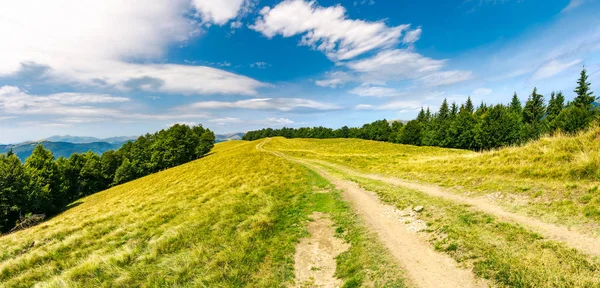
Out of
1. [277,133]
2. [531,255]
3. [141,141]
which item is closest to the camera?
[531,255]

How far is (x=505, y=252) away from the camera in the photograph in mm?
7629

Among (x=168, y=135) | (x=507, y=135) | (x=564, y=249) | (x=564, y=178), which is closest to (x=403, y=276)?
(x=564, y=249)

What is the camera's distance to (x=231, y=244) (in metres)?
11.1

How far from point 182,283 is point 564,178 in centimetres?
1904

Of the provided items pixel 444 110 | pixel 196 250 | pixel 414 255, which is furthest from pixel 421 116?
pixel 196 250

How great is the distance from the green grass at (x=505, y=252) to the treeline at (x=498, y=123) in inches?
2299

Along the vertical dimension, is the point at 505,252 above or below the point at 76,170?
above

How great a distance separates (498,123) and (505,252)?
91.1 m

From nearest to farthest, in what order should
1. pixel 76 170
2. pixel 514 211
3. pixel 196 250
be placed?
1. pixel 196 250
2. pixel 514 211
3. pixel 76 170

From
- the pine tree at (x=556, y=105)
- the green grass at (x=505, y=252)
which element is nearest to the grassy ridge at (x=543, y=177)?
the green grass at (x=505, y=252)

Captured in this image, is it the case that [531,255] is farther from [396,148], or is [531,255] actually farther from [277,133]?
[277,133]

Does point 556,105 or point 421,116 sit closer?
point 556,105

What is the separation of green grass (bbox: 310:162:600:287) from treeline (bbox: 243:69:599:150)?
58.4m

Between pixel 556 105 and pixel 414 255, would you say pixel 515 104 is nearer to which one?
pixel 556 105
